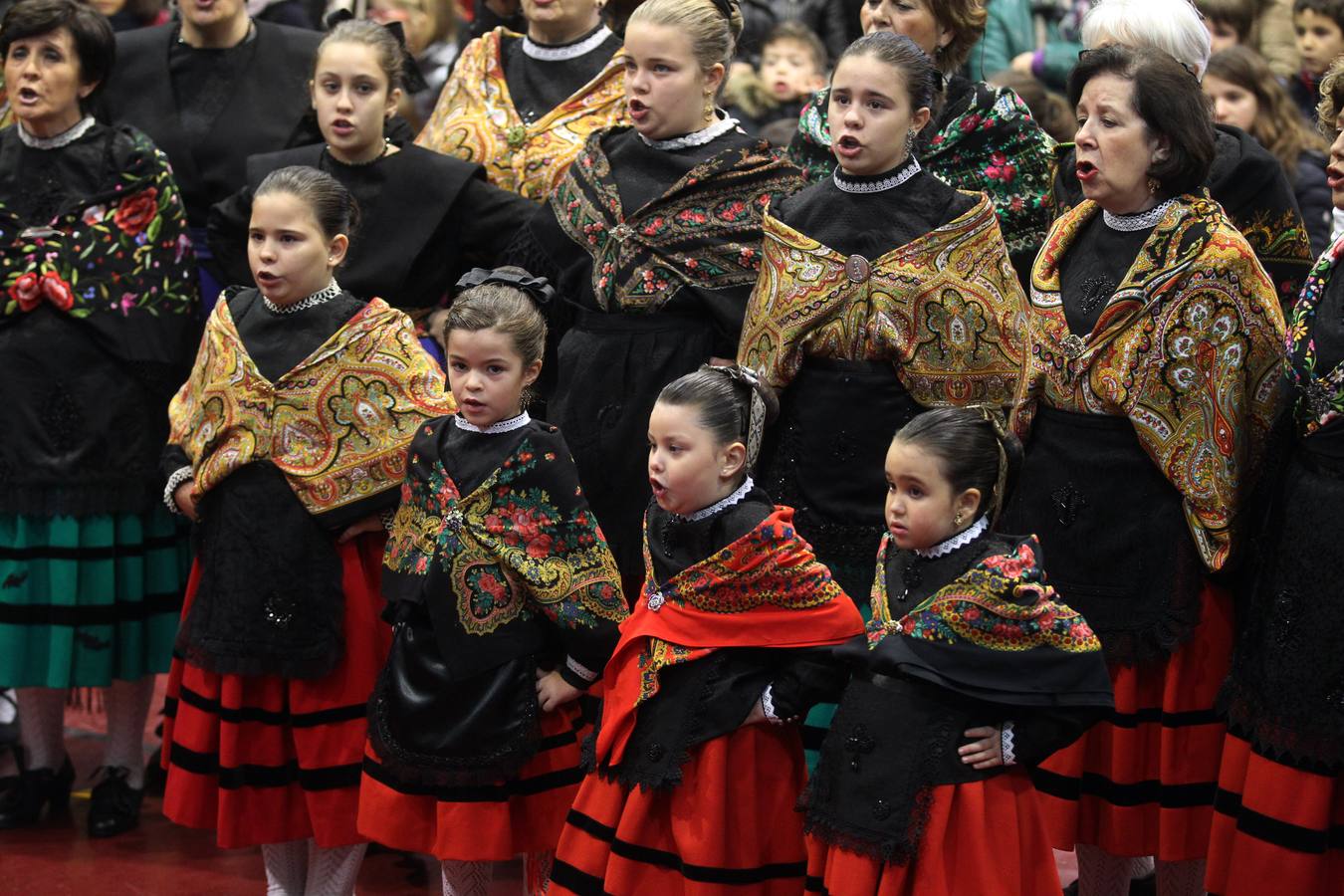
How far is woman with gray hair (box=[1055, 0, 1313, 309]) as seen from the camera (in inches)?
178

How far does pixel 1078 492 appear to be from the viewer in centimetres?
418

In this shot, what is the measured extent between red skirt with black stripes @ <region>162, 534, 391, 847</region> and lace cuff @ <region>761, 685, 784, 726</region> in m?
1.25

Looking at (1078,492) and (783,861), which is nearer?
(783,861)

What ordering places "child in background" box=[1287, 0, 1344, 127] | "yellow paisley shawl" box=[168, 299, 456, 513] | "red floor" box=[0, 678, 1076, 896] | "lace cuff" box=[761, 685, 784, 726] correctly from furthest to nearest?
1. "child in background" box=[1287, 0, 1344, 127]
2. "red floor" box=[0, 678, 1076, 896]
3. "yellow paisley shawl" box=[168, 299, 456, 513]
4. "lace cuff" box=[761, 685, 784, 726]

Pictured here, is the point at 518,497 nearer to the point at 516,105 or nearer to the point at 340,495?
the point at 340,495

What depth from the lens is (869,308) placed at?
431 cm

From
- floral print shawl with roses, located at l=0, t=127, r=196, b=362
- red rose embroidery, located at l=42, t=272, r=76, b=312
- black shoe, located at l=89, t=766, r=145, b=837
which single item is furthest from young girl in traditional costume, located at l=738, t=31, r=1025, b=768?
black shoe, located at l=89, t=766, r=145, b=837

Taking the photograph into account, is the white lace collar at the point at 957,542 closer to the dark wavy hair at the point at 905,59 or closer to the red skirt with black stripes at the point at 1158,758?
the red skirt with black stripes at the point at 1158,758

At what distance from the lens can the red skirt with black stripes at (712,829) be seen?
12.5 feet

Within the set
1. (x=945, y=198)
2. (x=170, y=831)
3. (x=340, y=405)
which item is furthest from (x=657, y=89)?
(x=170, y=831)

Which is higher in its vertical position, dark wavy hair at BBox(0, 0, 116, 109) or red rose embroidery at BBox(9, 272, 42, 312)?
dark wavy hair at BBox(0, 0, 116, 109)

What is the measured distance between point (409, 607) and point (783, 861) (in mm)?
1019

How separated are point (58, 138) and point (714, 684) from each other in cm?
281

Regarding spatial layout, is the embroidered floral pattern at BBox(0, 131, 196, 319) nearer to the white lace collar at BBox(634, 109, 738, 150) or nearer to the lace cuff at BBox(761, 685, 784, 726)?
the white lace collar at BBox(634, 109, 738, 150)
